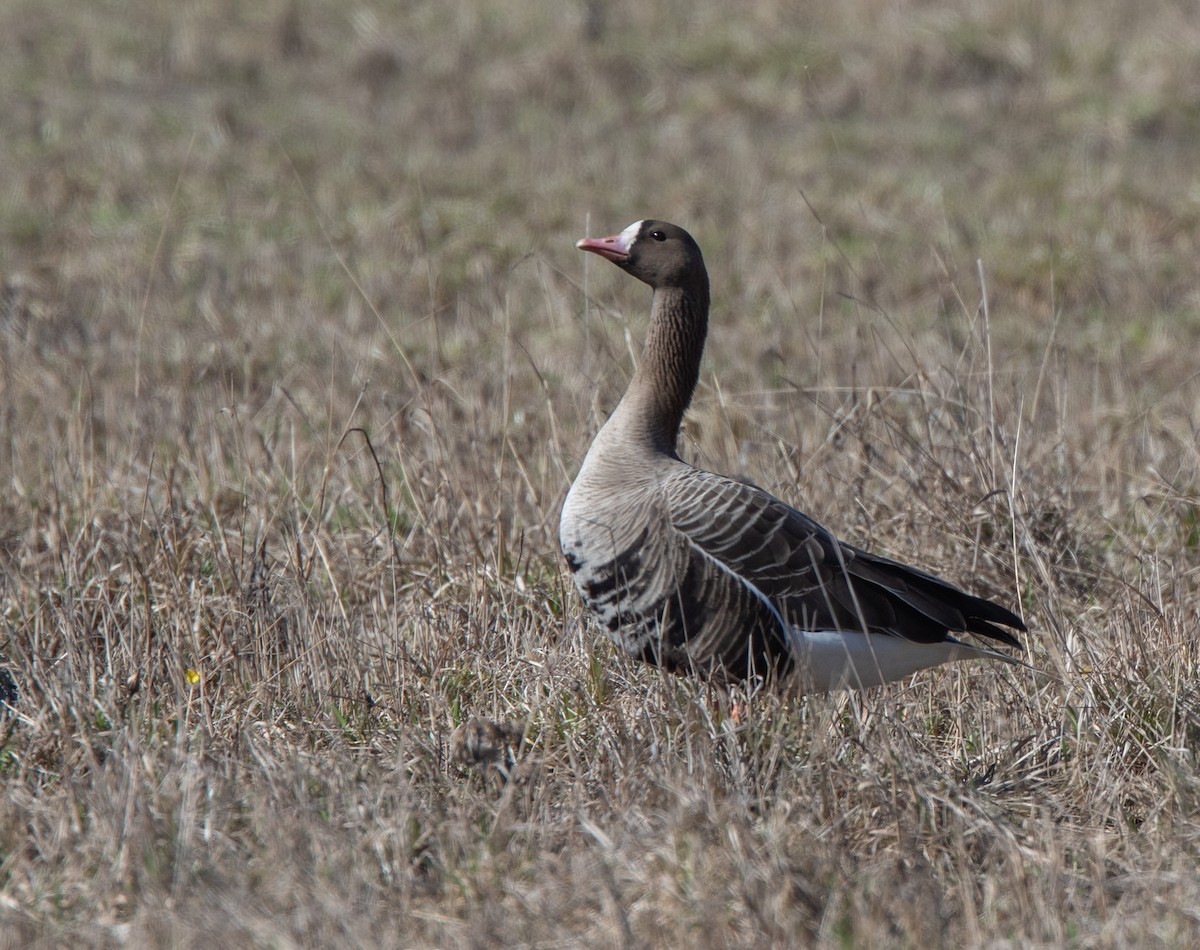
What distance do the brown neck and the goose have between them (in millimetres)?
207

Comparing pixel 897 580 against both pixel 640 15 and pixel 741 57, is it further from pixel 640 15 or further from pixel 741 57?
pixel 640 15

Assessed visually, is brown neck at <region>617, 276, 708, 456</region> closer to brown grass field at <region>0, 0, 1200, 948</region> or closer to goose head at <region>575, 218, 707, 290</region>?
goose head at <region>575, 218, 707, 290</region>

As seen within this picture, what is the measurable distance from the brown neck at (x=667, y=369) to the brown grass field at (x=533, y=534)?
62 cm

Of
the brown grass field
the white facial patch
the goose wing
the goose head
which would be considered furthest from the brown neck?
the brown grass field

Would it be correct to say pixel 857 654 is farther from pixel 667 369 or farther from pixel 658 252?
pixel 658 252

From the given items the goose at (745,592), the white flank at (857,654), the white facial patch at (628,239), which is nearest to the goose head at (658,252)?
the white facial patch at (628,239)

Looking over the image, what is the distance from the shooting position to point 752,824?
10.9 feet

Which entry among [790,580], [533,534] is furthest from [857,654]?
[533,534]

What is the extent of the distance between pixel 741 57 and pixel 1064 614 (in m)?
10.4

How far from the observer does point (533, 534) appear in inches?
207

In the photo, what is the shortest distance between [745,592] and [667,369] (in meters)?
0.71

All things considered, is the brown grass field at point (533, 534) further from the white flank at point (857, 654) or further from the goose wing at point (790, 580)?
the goose wing at point (790, 580)

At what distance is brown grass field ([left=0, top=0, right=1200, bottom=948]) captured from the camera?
312 cm

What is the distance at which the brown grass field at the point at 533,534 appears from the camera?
3117 millimetres
